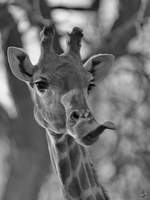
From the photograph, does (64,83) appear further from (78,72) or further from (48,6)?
(48,6)

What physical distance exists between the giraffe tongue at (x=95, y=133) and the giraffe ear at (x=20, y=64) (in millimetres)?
1016

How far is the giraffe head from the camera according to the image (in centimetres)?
470

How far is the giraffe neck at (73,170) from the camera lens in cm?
522

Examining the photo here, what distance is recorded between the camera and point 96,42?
9414 mm

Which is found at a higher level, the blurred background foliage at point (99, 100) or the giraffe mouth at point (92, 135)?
the giraffe mouth at point (92, 135)

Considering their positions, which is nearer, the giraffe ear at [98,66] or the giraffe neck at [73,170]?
the giraffe neck at [73,170]

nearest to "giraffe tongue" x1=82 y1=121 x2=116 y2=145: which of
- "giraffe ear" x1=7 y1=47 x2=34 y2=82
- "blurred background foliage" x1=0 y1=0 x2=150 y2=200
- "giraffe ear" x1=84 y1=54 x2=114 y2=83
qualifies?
"giraffe ear" x1=7 y1=47 x2=34 y2=82

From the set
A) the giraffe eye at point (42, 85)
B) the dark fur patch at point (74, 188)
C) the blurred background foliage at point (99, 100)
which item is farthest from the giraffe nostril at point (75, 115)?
the blurred background foliage at point (99, 100)

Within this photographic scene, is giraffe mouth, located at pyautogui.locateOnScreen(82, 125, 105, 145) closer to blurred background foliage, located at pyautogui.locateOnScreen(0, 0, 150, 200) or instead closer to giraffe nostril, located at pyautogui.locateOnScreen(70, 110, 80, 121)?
giraffe nostril, located at pyautogui.locateOnScreen(70, 110, 80, 121)

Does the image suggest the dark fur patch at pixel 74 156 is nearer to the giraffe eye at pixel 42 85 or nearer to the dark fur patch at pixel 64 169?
the dark fur patch at pixel 64 169

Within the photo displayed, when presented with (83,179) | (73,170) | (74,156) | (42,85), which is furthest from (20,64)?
(83,179)

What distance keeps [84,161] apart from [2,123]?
578 centimetres

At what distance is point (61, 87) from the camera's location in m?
5.02

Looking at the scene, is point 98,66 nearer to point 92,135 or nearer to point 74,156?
point 74,156
